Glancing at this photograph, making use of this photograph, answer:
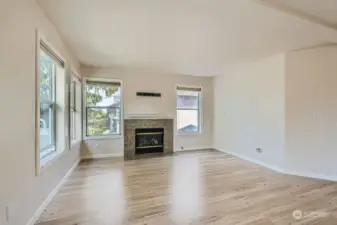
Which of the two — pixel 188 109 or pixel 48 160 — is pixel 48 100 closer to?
pixel 48 160

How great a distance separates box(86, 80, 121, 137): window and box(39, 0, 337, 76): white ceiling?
1.12m

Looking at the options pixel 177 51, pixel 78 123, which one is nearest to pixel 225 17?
pixel 177 51

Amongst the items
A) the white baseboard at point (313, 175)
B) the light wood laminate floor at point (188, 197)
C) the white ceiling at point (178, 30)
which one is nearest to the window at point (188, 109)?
the white ceiling at point (178, 30)

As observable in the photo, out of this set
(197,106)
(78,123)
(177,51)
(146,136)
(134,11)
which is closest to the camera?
(134,11)

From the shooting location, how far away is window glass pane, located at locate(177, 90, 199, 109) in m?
6.79

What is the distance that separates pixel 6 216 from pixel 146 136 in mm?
4667

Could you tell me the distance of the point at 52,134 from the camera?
137 inches

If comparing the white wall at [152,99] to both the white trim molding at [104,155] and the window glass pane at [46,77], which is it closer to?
the white trim molding at [104,155]

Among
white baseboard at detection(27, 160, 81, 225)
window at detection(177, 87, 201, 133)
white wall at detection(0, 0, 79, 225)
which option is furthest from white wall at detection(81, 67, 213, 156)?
white wall at detection(0, 0, 79, 225)

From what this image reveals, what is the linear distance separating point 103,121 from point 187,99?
8.66 ft

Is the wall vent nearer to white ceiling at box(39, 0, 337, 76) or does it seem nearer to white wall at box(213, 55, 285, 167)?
white ceiling at box(39, 0, 337, 76)

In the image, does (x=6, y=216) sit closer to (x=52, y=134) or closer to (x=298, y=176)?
(x=52, y=134)

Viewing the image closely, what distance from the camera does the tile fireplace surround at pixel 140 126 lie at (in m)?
6.09

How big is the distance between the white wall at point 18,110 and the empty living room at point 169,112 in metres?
0.02
